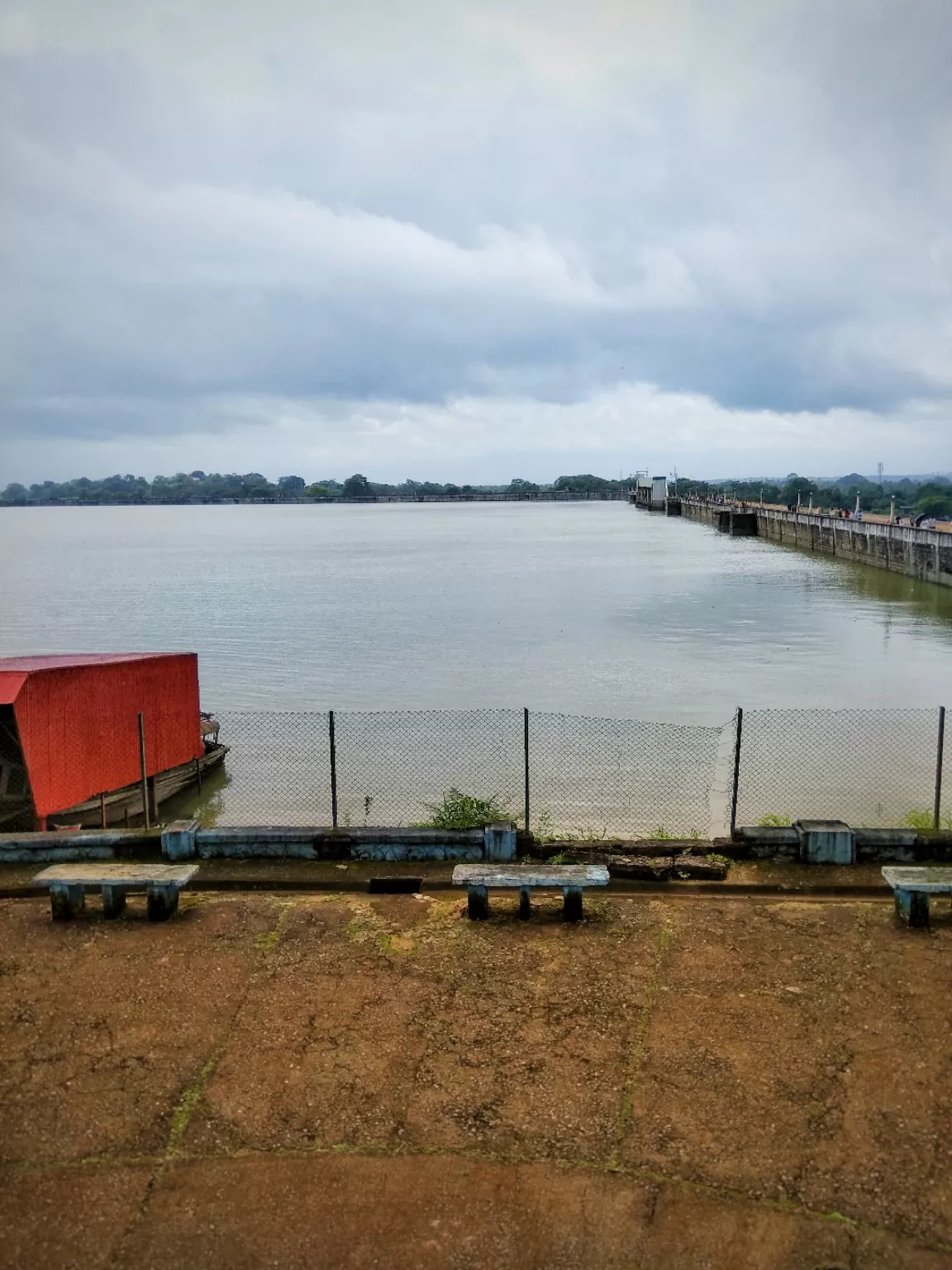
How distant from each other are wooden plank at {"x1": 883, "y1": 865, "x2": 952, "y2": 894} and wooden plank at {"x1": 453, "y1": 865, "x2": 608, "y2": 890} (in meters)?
2.29

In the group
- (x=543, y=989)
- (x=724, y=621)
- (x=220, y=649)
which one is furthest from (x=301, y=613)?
(x=543, y=989)

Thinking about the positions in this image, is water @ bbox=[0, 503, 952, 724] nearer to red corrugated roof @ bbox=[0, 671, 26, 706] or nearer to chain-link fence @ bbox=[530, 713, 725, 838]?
chain-link fence @ bbox=[530, 713, 725, 838]

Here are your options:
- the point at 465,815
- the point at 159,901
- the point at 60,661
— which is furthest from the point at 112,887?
the point at 60,661

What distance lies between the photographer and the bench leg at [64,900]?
26.5ft

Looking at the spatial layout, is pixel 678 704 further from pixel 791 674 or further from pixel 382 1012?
pixel 382 1012

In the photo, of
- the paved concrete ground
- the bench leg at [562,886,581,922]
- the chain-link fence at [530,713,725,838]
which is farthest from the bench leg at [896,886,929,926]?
the chain-link fence at [530,713,725,838]

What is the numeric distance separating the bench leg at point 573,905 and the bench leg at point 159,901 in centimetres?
325

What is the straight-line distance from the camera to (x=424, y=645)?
35.3 meters

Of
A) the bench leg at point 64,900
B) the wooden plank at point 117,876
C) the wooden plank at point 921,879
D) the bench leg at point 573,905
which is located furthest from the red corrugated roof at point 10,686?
the wooden plank at point 921,879

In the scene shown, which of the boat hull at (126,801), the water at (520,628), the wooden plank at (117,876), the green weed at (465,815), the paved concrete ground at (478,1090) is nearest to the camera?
the paved concrete ground at (478,1090)

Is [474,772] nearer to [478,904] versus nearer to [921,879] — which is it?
[478,904]

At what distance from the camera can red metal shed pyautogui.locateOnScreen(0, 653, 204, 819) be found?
45.9 feet

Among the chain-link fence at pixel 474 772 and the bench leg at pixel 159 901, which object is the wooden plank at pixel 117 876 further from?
the chain-link fence at pixel 474 772

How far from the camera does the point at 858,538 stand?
67375 millimetres
